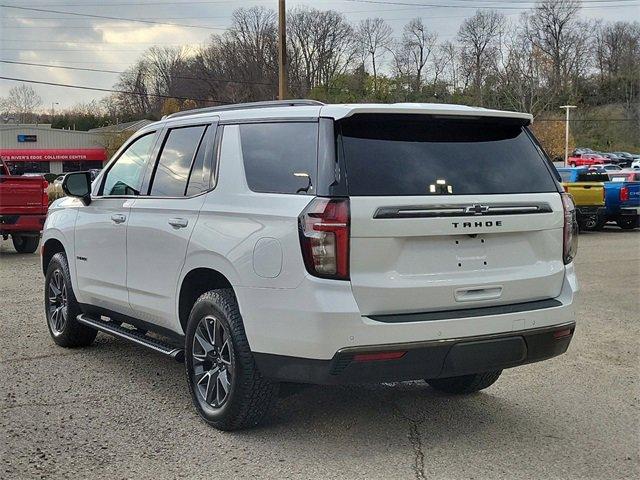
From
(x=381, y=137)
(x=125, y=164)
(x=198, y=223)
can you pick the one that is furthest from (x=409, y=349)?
(x=125, y=164)

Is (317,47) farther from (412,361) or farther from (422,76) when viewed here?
(412,361)

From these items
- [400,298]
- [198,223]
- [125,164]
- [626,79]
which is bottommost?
[400,298]

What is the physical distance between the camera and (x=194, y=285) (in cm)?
472

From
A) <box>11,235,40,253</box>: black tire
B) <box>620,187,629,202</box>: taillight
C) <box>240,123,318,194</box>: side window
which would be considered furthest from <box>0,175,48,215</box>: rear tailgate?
<box>620,187,629,202</box>: taillight

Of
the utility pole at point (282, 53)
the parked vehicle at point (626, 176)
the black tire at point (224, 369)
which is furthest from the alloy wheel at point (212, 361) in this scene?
the utility pole at point (282, 53)

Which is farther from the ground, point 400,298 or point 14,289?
point 400,298

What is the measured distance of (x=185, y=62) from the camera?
8188 centimetres

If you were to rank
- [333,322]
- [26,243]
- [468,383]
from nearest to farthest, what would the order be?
[333,322], [468,383], [26,243]

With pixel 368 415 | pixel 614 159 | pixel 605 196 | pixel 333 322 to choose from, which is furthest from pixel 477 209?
pixel 614 159

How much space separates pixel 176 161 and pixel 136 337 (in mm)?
1324

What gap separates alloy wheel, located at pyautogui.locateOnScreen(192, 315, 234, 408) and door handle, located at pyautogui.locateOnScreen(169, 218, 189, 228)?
2.12ft

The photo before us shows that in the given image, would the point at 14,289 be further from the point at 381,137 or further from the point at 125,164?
the point at 381,137

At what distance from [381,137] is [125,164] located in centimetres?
269

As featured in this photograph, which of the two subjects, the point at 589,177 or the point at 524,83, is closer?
the point at 589,177
